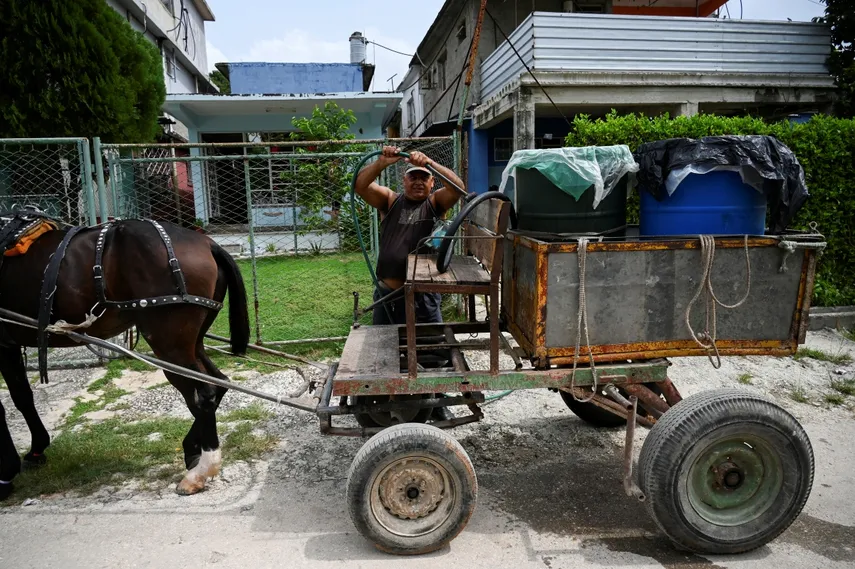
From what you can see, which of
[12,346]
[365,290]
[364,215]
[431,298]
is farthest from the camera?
[364,215]

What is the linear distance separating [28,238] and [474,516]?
326 cm

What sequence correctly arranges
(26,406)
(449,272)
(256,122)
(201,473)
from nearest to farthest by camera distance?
1. (449,272)
2. (201,473)
3. (26,406)
4. (256,122)

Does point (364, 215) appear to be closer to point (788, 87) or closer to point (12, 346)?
point (12, 346)

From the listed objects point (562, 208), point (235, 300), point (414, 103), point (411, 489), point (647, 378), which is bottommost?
point (411, 489)

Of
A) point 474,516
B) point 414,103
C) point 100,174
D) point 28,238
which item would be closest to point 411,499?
point 474,516

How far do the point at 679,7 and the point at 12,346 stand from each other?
1673 centimetres

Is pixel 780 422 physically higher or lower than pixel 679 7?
lower

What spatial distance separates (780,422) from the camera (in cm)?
271

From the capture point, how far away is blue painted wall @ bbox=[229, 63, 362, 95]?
652 inches

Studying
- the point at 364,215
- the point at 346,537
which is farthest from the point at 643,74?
the point at 346,537

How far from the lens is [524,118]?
9719 millimetres

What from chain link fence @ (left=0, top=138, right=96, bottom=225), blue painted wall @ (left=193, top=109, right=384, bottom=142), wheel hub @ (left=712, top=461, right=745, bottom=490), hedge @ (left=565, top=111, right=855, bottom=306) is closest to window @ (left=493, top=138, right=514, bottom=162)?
blue painted wall @ (left=193, top=109, right=384, bottom=142)

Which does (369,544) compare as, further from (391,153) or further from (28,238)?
(28,238)

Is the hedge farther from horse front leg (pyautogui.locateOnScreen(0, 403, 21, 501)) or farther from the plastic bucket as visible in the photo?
horse front leg (pyautogui.locateOnScreen(0, 403, 21, 501))
